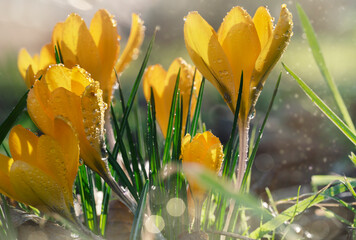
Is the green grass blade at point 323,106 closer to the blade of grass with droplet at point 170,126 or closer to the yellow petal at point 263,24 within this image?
the yellow petal at point 263,24

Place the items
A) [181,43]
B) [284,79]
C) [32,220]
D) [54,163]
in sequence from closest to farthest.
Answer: [54,163] → [32,220] → [284,79] → [181,43]

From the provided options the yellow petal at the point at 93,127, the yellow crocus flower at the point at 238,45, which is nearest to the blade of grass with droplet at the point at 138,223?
the yellow petal at the point at 93,127

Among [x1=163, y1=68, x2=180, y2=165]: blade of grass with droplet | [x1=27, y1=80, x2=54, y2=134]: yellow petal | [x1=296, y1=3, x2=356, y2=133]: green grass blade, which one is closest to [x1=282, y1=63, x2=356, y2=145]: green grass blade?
[x1=296, y1=3, x2=356, y2=133]: green grass blade

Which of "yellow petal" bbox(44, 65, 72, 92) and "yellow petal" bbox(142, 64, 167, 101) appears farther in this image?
"yellow petal" bbox(142, 64, 167, 101)

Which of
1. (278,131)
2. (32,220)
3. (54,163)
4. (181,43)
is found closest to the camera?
(54,163)

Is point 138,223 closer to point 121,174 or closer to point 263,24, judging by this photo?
point 121,174

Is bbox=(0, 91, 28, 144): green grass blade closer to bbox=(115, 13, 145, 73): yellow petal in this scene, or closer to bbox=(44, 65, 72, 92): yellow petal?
bbox=(44, 65, 72, 92): yellow petal

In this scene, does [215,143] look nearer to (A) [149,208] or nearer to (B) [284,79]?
(A) [149,208]

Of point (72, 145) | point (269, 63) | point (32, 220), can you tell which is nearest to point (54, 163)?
point (72, 145)
